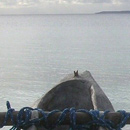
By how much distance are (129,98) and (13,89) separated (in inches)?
188

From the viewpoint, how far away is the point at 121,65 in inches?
765

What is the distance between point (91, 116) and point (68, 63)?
691 inches

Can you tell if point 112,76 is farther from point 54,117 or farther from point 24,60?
point 54,117

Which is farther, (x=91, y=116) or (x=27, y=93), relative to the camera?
(x=27, y=93)

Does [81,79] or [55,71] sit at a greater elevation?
[81,79]

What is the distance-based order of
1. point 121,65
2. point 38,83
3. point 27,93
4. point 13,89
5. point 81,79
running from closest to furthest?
1. point 81,79
2. point 27,93
3. point 13,89
4. point 38,83
5. point 121,65

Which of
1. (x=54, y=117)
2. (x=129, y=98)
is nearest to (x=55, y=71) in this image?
(x=129, y=98)

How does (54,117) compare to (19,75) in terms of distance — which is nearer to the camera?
Result: (54,117)

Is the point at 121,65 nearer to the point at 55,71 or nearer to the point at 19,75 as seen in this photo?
the point at 55,71

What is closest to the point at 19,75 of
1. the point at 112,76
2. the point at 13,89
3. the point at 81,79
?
the point at 13,89

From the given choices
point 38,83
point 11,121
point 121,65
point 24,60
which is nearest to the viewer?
point 11,121

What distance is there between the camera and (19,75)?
16.9 metres

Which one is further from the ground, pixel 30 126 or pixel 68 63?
pixel 30 126

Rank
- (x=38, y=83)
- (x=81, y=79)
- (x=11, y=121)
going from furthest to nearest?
(x=38, y=83) < (x=81, y=79) < (x=11, y=121)
